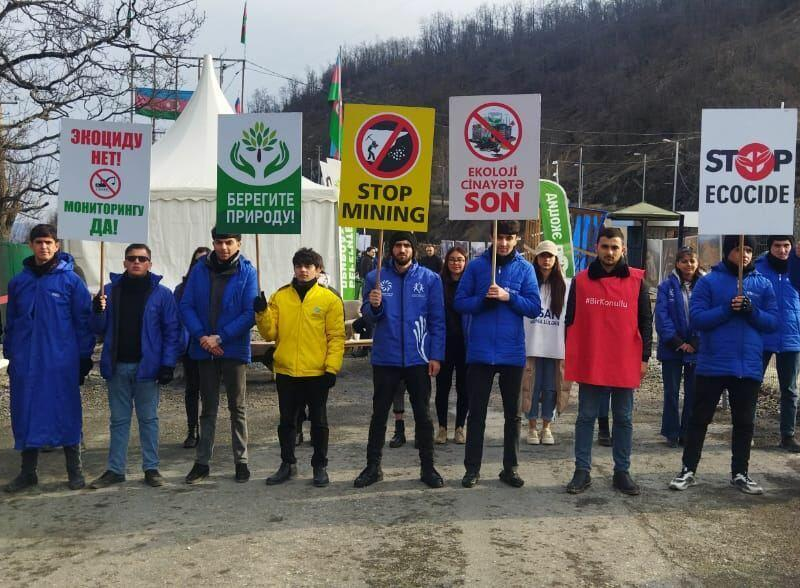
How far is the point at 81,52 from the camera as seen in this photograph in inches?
469

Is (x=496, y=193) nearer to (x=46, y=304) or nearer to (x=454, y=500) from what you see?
(x=454, y=500)

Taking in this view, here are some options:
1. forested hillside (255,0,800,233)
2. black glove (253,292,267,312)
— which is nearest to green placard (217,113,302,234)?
black glove (253,292,267,312)

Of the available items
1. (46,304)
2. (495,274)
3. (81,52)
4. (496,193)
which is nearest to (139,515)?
(46,304)

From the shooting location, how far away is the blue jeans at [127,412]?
261 inches

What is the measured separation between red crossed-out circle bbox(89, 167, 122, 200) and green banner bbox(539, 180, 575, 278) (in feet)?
18.3

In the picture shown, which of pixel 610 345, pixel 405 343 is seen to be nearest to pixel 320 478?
pixel 405 343

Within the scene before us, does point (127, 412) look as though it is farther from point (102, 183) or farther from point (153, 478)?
point (102, 183)

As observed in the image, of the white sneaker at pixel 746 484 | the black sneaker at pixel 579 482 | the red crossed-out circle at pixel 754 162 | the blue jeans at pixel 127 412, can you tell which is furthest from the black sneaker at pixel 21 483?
the red crossed-out circle at pixel 754 162

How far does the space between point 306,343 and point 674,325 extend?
12.0 feet

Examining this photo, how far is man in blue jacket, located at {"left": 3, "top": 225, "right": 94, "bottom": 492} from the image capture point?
655 centimetres

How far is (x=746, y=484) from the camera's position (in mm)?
6457

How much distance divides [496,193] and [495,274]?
72 centimetres

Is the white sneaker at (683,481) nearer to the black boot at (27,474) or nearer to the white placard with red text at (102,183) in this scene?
the white placard with red text at (102,183)

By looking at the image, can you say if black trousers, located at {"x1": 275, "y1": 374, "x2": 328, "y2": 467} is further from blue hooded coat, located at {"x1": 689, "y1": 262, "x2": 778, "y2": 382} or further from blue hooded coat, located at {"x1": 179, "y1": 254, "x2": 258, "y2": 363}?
blue hooded coat, located at {"x1": 689, "y1": 262, "x2": 778, "y2": 382}
